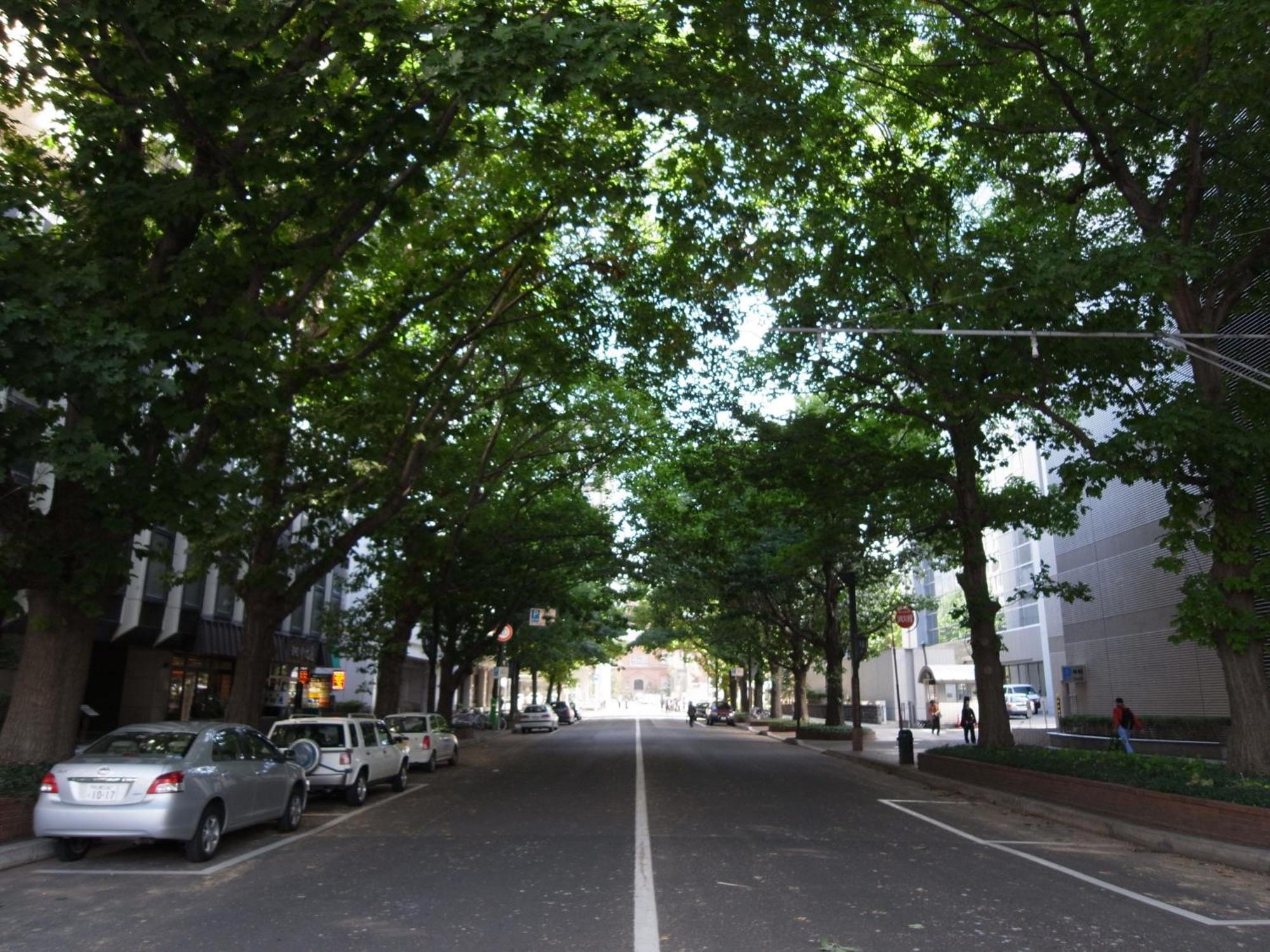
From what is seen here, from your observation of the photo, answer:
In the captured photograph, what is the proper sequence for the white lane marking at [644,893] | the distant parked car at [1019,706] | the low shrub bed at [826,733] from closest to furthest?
1. the white lane marking at [644,893]
2. the low shrub bed at [826,733]
3. the distant parked car at [1019,706]

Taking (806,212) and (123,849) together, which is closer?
(123,849)

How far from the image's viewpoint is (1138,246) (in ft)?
37.6

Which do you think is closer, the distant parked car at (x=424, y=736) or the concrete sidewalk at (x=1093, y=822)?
the concrete sidewalk at (x=1093, y=822)

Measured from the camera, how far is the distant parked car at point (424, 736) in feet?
73.4

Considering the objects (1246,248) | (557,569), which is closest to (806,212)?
(1246,248)

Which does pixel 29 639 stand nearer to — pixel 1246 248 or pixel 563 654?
pixel 1246 248

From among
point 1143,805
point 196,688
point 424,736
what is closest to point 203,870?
point 1143,805

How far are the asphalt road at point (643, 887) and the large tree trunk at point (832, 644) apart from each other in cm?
1999

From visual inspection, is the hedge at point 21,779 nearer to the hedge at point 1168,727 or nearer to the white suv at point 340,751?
the white suv at point 340,751

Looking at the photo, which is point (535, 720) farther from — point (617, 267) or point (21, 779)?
point (21, 779)

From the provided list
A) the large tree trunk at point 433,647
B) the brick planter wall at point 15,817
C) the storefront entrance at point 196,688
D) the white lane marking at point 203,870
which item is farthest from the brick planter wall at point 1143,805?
the storefront entrance at point 196,688

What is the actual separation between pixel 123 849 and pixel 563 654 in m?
46.5

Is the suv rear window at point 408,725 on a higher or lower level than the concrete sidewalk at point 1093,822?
higher

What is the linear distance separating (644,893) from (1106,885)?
4.44 meters
